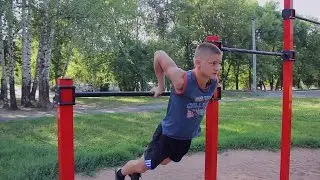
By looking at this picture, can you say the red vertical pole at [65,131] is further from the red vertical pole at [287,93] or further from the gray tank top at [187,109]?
the red vertical pole at [287,93]

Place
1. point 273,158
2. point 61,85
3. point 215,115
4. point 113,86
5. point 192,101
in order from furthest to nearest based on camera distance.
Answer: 1. point 113,86
2. point 273,158
3. point 215,115
4. point 192,101
5. point 61,85

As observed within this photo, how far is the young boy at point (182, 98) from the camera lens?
2639 mm

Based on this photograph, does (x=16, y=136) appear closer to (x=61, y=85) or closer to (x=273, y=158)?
(x=273, y=158)

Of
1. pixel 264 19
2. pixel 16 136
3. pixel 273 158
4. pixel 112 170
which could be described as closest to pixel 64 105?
pixel 112 170

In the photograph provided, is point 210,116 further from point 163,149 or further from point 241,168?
point 241,168

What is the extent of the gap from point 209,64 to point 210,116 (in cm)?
91

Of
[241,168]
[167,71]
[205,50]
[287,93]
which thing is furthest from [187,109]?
[241,168]

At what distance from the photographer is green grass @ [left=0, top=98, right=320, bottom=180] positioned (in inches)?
191

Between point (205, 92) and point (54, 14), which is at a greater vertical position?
point (54, 14)

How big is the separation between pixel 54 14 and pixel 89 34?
132 cm

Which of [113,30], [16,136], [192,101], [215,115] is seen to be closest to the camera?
[192,101]

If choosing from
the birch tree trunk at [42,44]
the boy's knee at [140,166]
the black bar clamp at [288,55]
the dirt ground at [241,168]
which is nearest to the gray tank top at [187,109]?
the boy's knee at [140,166]

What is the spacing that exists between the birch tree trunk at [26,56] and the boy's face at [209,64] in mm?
11742

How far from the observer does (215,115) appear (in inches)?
137
